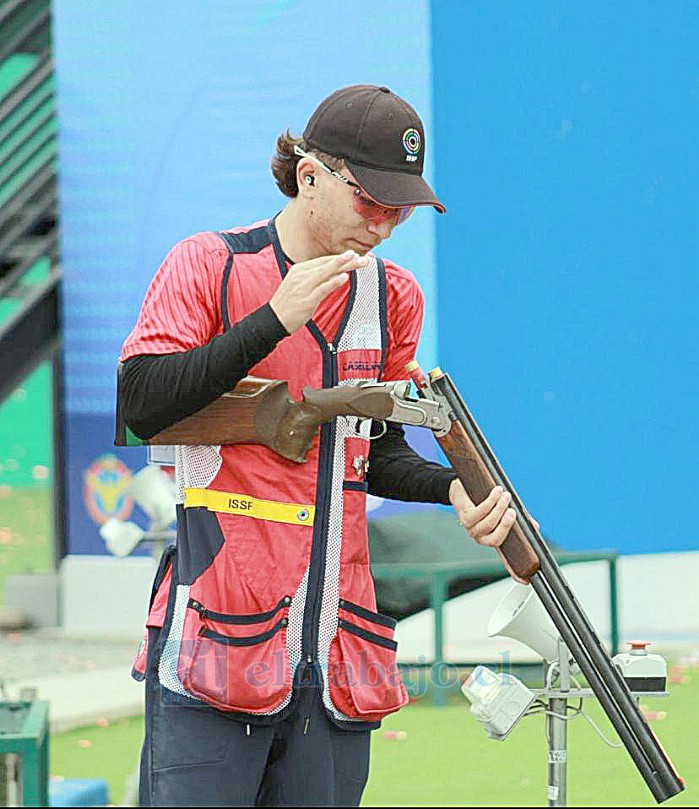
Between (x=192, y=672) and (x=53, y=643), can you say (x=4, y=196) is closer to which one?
(x=53, y=643)

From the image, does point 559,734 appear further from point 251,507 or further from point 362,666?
point 251,507

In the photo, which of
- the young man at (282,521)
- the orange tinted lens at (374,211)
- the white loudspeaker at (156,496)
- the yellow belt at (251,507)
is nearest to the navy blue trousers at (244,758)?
the young man at (282,521)

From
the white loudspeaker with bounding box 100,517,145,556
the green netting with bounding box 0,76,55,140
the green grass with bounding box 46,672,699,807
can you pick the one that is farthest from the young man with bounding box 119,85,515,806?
the green netting with bounding box 0,76,55,140

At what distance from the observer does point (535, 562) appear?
6.68 ft

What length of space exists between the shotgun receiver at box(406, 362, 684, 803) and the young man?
3 cm

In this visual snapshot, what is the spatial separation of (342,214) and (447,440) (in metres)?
0.37

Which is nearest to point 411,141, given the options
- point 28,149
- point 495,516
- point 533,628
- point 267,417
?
point 267,417

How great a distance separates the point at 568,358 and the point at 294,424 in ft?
15.7

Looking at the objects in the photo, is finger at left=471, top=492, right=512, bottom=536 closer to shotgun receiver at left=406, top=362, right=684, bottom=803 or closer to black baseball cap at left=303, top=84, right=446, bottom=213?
shotgun receiver at left=406, top=362, right=684, bottom=803

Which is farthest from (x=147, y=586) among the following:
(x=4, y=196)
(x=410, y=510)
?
(x=4, y=196)

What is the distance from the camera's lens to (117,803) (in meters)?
4.60

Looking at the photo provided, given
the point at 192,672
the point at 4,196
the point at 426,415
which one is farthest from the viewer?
the point at 4,196

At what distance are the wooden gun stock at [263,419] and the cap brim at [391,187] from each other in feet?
0.87

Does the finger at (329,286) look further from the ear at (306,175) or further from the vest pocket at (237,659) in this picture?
the vest pocket at (237,659)
